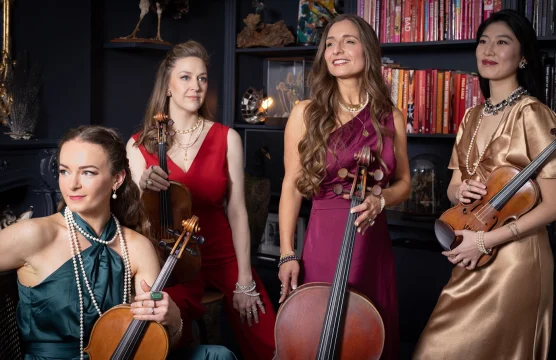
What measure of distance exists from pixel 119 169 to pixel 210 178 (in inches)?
31.3

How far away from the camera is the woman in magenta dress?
7.50 ft

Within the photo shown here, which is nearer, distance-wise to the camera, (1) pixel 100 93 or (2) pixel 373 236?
(2) pixel 373 236

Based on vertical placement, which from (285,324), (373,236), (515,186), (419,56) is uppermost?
A: (419,56)

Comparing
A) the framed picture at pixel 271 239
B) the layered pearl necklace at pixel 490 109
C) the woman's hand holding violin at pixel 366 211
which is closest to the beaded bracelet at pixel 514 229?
the layered pearl necklace at pixel 490 109

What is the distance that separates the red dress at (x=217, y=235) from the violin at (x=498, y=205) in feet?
2.51

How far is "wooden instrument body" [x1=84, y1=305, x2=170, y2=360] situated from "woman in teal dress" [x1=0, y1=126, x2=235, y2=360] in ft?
0.10

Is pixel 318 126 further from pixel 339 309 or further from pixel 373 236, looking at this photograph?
pixel 339 309

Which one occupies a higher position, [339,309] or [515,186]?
[515,186]

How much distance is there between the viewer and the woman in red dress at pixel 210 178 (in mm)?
2650

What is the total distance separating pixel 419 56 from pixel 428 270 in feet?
3.91

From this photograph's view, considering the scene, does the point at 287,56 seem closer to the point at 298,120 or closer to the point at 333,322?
the point at 298,120

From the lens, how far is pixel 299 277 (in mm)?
2316

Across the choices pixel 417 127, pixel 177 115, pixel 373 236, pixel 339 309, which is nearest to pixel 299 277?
pixel 373 236

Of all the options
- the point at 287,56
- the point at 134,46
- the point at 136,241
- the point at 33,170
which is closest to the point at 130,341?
the point at 136,241
